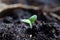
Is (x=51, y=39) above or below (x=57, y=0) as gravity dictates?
below

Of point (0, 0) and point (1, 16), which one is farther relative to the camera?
point (0, 0)

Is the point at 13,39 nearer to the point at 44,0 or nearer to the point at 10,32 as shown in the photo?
the point at 10,32

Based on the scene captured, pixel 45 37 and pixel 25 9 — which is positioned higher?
pixel 25 9

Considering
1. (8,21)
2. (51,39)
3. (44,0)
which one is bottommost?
→ (51,39)

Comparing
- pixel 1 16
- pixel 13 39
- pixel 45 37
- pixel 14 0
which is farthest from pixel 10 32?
pixel 14 0

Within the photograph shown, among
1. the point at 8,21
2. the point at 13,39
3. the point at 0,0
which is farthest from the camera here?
the point at 0,0

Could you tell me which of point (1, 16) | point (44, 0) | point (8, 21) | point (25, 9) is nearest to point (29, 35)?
point (8, 21)

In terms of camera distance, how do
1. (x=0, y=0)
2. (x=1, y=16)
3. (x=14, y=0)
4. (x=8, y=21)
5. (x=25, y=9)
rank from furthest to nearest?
(x=14, y=0) → (x=0, y=0) → (x=25, y=9) → (x=1, y=16) → (x=8, y=21)

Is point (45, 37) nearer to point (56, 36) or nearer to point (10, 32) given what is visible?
point (56, 36)

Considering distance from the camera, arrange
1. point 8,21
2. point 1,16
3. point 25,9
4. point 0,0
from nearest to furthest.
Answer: point 8,21 < point 1,16 < point 25,9 < point 0,0
